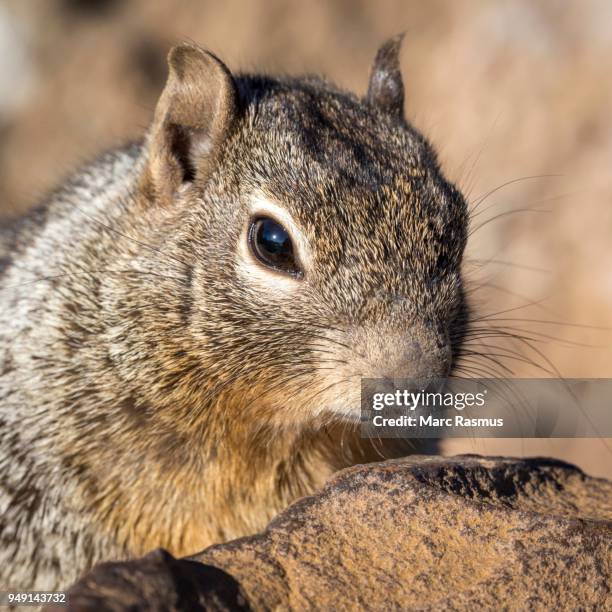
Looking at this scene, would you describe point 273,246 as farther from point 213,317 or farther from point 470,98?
point 470,98

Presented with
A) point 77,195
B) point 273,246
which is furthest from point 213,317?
point 77,195

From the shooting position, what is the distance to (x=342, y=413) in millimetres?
3176

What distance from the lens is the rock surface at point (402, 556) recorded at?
2566 millimetres

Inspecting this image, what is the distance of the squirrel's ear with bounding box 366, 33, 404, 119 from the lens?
170 inches

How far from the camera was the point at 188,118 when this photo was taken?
149 inches

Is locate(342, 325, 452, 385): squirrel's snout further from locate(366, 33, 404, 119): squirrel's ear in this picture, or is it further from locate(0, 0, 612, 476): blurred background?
locate(0, 0, 612, 476): blurred background

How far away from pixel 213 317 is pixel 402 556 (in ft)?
3.85

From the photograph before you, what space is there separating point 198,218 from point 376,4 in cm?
663

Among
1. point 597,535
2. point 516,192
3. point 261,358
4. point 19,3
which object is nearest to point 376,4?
point 516,192

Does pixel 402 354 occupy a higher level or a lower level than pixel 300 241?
lower

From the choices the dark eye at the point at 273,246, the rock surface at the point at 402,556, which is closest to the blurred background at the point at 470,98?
the dark eye at the point at 273,246

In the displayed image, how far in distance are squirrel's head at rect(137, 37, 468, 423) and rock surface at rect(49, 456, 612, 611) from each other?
365mm

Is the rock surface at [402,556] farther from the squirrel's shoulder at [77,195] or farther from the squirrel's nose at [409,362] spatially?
the squirrel's shoulder at [77,195]

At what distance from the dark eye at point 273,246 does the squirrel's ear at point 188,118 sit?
49cm
